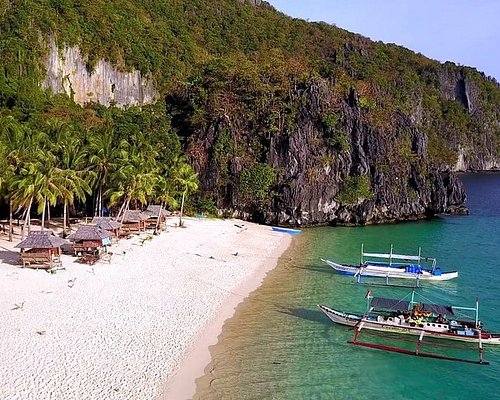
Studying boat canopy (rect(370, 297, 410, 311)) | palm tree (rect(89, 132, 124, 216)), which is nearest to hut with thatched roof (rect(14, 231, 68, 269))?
palm tree (rect(89, 132, 124, 216))

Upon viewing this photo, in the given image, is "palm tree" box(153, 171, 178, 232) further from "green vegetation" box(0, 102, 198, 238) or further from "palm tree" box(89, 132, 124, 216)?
"palm tree" box(89, 132, 124, 216)

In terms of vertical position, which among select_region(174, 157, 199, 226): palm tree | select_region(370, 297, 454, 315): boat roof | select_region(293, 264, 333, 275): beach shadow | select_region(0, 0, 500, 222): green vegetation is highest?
select_region(0, 0, 500, 222): green vegetation

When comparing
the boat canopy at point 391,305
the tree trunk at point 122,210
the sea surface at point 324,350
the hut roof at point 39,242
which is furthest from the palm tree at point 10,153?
the boat canopy at point 391,305

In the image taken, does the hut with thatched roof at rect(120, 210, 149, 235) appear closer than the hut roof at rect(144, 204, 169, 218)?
Yes

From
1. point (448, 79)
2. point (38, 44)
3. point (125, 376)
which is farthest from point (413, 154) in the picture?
point (448, 79)

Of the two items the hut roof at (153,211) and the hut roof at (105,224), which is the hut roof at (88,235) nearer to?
the hut roof at (105,224)

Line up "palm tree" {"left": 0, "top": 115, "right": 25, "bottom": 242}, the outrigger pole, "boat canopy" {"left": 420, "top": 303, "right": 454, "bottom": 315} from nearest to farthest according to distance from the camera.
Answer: the outrigger pole
"boat canopy" {"left": 420, "top": 303, "right": 454, "bottom": 315}
"palm tree" {"left": 0, "top": 115, "right": 25, "bottom": 242}

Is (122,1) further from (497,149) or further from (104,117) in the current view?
(497,149)
